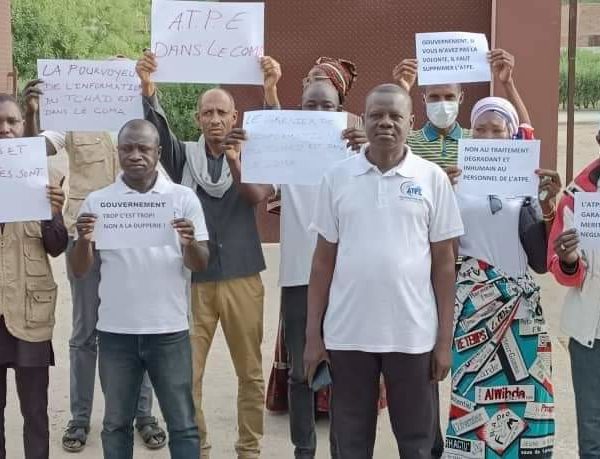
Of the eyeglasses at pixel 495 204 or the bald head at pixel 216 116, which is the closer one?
the eyeglasses at pixel 495 204

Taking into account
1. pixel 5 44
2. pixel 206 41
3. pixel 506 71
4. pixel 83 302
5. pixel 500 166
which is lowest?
pixel 83 302

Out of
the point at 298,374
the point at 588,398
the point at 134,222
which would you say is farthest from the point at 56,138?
the point at 588,398

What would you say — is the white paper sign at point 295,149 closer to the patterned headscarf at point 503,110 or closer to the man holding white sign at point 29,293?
the patterned headscarf at point 503,110

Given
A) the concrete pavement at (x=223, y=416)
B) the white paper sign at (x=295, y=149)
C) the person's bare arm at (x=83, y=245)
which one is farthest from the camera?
the concrete pavement at (x=223, y=416)

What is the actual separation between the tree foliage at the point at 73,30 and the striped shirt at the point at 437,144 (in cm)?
2169

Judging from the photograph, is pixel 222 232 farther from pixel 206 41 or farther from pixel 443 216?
pixel 443 216

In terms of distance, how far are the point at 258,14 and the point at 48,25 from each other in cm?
2775

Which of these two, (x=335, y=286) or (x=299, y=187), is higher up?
(x=299, y=187)

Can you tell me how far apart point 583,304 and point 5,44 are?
2161 cm

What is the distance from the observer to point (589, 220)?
3.46 metres

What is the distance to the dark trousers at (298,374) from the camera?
430cm

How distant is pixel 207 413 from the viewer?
5.50m

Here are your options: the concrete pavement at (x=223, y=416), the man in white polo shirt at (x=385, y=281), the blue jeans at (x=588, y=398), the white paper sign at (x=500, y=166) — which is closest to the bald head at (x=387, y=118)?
the man in white polo shirt at (x=385, y=281)

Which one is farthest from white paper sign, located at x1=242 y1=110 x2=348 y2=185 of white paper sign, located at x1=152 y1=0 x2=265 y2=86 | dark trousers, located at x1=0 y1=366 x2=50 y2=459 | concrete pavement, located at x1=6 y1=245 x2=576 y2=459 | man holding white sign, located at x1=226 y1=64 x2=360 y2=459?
concrete pavement, located at x1=6 y1=245 x2=576 y2=459
